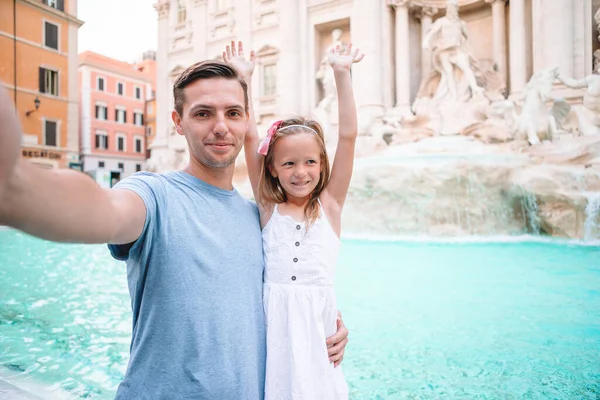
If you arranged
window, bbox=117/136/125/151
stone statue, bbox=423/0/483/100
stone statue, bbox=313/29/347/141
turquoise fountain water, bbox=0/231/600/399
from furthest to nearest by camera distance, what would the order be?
window, bbox=117/136/125/151 → stone statue, bbox=313/29/347/141 → stone statue, bbox=423/0/483/100 → turquoise fountain water, bbox=0/231/600/399

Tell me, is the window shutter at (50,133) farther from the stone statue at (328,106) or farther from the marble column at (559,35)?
the marble column at (559,35)

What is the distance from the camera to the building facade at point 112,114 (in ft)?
81.7

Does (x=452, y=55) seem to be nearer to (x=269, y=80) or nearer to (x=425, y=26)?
(x=425, y=26)

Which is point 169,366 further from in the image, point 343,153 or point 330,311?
point 343,153

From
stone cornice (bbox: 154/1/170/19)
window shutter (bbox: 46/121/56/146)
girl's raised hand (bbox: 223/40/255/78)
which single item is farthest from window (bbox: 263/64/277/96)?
girl's raised hand (bbox: 223/40/255/78)

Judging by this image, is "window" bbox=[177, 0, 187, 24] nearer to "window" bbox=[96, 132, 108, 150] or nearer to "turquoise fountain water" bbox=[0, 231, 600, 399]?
"window" bbox=[96, 132, 108, 150]

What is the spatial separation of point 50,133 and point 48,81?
A: 2.42 metres

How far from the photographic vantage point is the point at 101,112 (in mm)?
25938

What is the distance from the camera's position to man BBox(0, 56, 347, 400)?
846 mm

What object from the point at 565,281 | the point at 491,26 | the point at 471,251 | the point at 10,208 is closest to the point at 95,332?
the point at 10,208

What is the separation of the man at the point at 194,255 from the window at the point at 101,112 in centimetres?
2826

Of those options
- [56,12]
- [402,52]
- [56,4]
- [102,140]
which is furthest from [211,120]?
[102,140]

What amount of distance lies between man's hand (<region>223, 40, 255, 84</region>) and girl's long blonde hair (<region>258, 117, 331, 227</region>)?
0.82 ft

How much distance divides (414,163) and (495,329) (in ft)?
15.8
